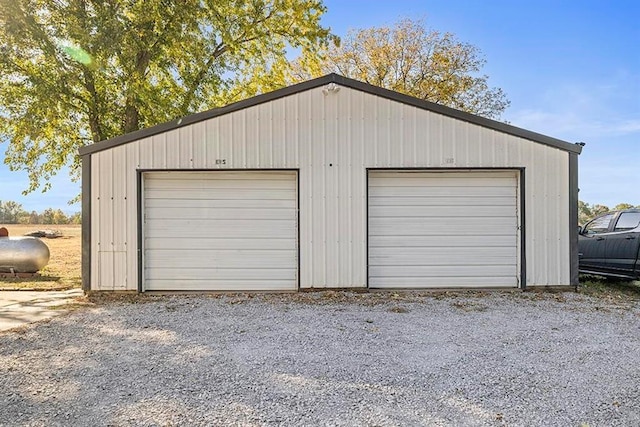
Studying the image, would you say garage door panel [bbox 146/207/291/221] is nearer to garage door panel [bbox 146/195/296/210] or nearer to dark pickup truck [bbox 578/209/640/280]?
garage door panel [bbox 146/195/296/210]

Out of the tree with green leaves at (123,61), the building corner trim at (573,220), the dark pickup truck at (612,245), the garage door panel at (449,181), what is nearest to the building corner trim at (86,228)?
the tree with green leaves at (123,61)

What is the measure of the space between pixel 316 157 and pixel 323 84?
136 cm

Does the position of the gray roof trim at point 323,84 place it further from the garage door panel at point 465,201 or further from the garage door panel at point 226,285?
the garage door panel at point 226,285

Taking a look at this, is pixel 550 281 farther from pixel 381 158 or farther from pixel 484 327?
pixel 381 158

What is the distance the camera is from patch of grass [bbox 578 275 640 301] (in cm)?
729

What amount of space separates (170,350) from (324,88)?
17.0 feet

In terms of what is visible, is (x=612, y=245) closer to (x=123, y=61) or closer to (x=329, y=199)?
(x=329, y=199)

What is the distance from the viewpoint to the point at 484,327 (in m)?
5.15

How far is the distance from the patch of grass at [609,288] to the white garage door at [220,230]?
5.64 meters

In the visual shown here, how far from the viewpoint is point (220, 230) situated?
24.7ft

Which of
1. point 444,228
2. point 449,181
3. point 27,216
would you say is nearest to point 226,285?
point 444,228

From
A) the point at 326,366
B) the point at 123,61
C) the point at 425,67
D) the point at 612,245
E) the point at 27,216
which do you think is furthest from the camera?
the point at 27,216

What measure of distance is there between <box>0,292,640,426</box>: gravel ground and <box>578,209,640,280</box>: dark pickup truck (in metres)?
1.87

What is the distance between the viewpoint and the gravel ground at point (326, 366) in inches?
115
